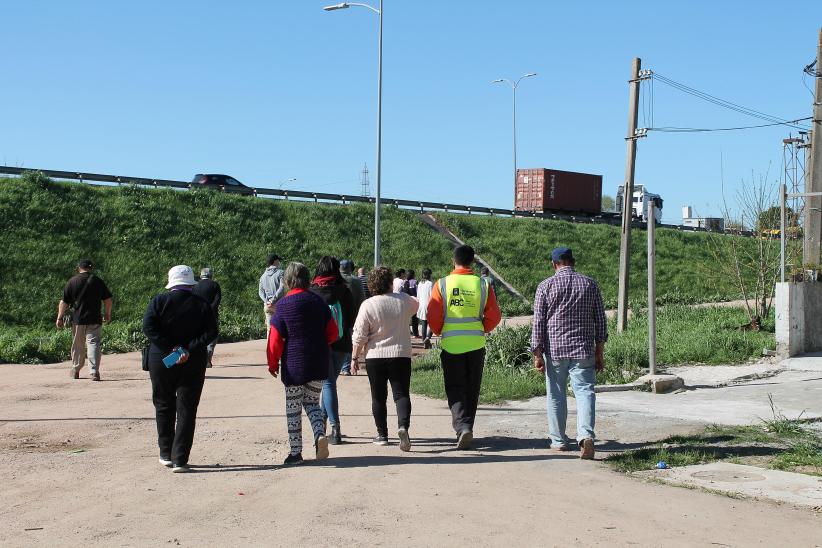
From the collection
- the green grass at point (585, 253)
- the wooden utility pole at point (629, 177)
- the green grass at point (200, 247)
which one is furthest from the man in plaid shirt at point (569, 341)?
the green grass at point (585, 253)

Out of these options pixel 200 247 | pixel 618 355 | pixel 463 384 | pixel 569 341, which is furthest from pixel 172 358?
pixel 200 247

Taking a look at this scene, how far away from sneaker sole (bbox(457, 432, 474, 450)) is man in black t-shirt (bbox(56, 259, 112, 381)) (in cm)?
749

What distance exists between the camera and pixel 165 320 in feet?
24.5

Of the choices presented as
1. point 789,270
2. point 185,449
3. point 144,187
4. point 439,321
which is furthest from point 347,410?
point 144,187

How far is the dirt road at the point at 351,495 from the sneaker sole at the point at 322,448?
0.12 meters

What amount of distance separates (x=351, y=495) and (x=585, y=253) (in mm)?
40191

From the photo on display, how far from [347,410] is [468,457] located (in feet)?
11.1

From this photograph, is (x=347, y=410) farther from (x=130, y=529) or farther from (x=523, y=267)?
(x=523, y=267)

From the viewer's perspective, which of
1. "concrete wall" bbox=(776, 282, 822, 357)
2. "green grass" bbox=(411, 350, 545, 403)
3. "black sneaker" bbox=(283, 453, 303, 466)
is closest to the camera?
"black sneaker" bbox=(283, 453, 303, 466)

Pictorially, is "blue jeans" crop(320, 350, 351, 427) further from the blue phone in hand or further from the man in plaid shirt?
the man in plaid shirt

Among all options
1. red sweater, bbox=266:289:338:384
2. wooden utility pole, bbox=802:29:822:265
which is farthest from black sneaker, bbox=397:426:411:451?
wooden utility pole, bbox=802:29:822:265

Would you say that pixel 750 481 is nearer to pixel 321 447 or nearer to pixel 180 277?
pixel 321 447

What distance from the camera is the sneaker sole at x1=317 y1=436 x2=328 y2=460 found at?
770 centimetres

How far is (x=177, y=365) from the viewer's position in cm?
746
